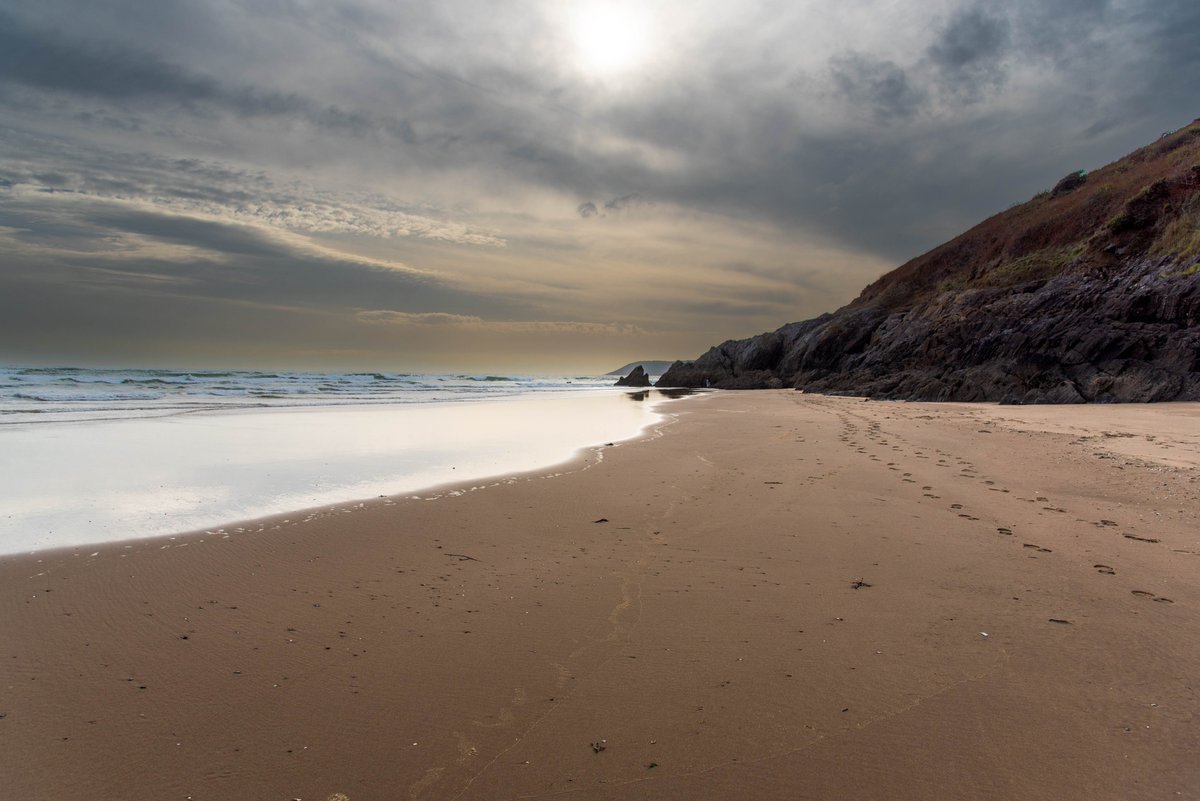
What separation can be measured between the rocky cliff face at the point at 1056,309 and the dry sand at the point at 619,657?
19.3 m

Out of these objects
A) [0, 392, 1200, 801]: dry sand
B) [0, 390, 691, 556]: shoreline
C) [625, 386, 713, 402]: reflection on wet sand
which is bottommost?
[625, 386, 713, 402]: reflection on wet sand

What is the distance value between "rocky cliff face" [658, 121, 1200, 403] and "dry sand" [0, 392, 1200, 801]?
63.4 feet

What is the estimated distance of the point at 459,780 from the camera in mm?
2373

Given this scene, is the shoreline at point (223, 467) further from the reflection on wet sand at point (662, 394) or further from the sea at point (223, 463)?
the reflection on wet sand at point (662, 394)

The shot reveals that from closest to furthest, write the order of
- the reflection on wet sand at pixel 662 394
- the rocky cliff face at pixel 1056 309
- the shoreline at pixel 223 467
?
the shoreline at pixel 223 467, the rocky cliff face at pixel 1056 309, the reflection on wet sand at pixel 662 394

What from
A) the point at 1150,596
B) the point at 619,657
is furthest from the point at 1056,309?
the point at 619,657

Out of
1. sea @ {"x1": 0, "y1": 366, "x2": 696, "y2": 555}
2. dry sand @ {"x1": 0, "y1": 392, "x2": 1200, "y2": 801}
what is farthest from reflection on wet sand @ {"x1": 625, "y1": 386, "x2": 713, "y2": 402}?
dry sand @ {"x1": 0, "y1": 392, "x2": 1200, "y2": 801}

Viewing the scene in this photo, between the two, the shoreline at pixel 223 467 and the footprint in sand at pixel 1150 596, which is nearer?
the footprint in sand at pixel 1150 596

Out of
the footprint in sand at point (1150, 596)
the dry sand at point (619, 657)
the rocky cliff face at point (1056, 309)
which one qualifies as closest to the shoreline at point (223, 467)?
the dry sand at point (619, 657)

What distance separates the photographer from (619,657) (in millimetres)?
3371

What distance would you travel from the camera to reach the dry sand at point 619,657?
2.41m

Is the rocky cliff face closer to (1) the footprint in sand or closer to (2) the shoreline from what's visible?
(2) the shoreline

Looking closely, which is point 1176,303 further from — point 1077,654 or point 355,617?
point 355,617

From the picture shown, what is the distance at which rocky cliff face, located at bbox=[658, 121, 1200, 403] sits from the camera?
21.3 m
